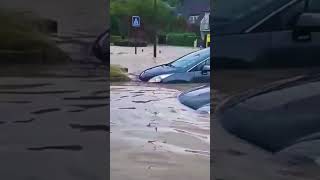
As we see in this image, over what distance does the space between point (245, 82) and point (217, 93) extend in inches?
16.2

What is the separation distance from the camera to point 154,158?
6.10 meters

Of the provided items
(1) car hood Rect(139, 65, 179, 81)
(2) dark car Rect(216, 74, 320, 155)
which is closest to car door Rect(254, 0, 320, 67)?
(2) dark car Rect(216, 74, 320, 155)

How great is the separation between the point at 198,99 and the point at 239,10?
476 cm

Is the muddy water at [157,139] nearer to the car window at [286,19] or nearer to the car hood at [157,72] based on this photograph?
the car window at [286,19]

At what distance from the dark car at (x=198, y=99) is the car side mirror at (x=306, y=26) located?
4250 mm

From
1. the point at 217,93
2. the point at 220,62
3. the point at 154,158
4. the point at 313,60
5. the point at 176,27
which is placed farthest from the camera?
the point at 176,27

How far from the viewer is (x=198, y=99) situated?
9617mm

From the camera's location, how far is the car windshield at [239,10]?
4879 mm

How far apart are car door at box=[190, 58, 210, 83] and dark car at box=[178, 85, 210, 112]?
6.07 feet

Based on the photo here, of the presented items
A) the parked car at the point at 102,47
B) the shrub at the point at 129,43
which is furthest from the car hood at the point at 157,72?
the shrub at the point at 129,43

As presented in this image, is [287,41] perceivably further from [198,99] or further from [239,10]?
[198,99]

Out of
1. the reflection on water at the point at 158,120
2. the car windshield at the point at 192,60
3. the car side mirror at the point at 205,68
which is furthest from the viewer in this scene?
the car windshield at the point at 192,60

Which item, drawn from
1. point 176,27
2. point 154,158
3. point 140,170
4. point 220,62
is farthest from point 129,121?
point 176,27

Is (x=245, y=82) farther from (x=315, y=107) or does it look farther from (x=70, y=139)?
(x=70, y=139)
